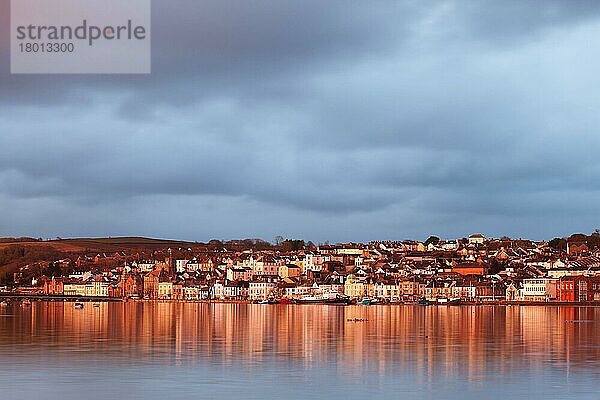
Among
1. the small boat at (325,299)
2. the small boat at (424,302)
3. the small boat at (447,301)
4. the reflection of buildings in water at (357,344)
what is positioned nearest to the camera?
the reflection of buildings in water at (357,344)

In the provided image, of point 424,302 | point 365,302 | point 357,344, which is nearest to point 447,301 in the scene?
point 424,302

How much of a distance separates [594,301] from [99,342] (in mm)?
79509

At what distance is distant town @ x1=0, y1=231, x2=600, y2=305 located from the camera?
118m

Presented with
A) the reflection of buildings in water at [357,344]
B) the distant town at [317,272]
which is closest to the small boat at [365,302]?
the distant town at [317,272]

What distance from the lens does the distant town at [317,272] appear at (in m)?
118

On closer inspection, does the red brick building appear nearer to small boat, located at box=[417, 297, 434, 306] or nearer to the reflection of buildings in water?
small boat, located at box=[417, 297, 434, 306]

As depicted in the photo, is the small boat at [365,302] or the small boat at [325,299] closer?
the small boat at [365,302]

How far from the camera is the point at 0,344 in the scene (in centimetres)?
3388

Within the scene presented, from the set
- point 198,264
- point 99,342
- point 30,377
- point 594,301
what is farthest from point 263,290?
point 30,377

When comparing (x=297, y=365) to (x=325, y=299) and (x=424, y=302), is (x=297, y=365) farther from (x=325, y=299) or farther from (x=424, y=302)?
(x=325, y=299)

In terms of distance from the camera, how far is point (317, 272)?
134 m

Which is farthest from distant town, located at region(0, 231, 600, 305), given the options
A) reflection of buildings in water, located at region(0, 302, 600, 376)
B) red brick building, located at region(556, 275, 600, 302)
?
reflection of buildings in water, located at region(0, 302, 600, 376)

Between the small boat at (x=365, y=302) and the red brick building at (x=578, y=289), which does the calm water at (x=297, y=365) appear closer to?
the small boat at (x=365, y=302)

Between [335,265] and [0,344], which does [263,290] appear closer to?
[335,265]
